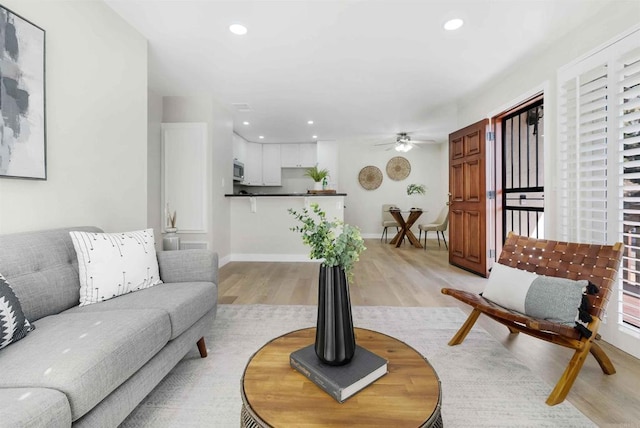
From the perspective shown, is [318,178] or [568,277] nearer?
[568,277]

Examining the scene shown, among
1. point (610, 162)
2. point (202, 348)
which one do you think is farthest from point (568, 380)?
point (202, 348)

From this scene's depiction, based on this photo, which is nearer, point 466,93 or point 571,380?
point 571,380

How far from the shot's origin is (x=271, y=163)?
23.1 feet

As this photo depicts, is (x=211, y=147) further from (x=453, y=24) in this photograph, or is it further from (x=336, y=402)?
(x=336, y=402)

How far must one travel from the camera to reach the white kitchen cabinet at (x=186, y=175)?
391cm

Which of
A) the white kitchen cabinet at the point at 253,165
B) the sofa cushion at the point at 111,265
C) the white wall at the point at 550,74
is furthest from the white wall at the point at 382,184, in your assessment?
the sofa cushion at the point at 111,265

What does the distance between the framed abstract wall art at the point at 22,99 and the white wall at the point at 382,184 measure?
5943 millimetres

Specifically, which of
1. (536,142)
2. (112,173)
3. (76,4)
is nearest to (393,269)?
(536,142)

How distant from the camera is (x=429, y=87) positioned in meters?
3.69

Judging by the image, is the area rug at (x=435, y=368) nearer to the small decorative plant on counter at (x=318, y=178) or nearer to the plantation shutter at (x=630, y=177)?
the plantation shutter at (x=630, y=177)

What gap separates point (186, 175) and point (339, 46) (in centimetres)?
254

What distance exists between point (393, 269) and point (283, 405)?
11.4ft

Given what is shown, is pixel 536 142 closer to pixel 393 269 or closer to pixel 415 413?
pixel 393 269

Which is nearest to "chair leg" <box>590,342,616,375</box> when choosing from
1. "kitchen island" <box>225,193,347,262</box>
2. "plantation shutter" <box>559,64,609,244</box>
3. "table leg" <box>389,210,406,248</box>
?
"plantation shutter" <box>559,64,609,244</box>
